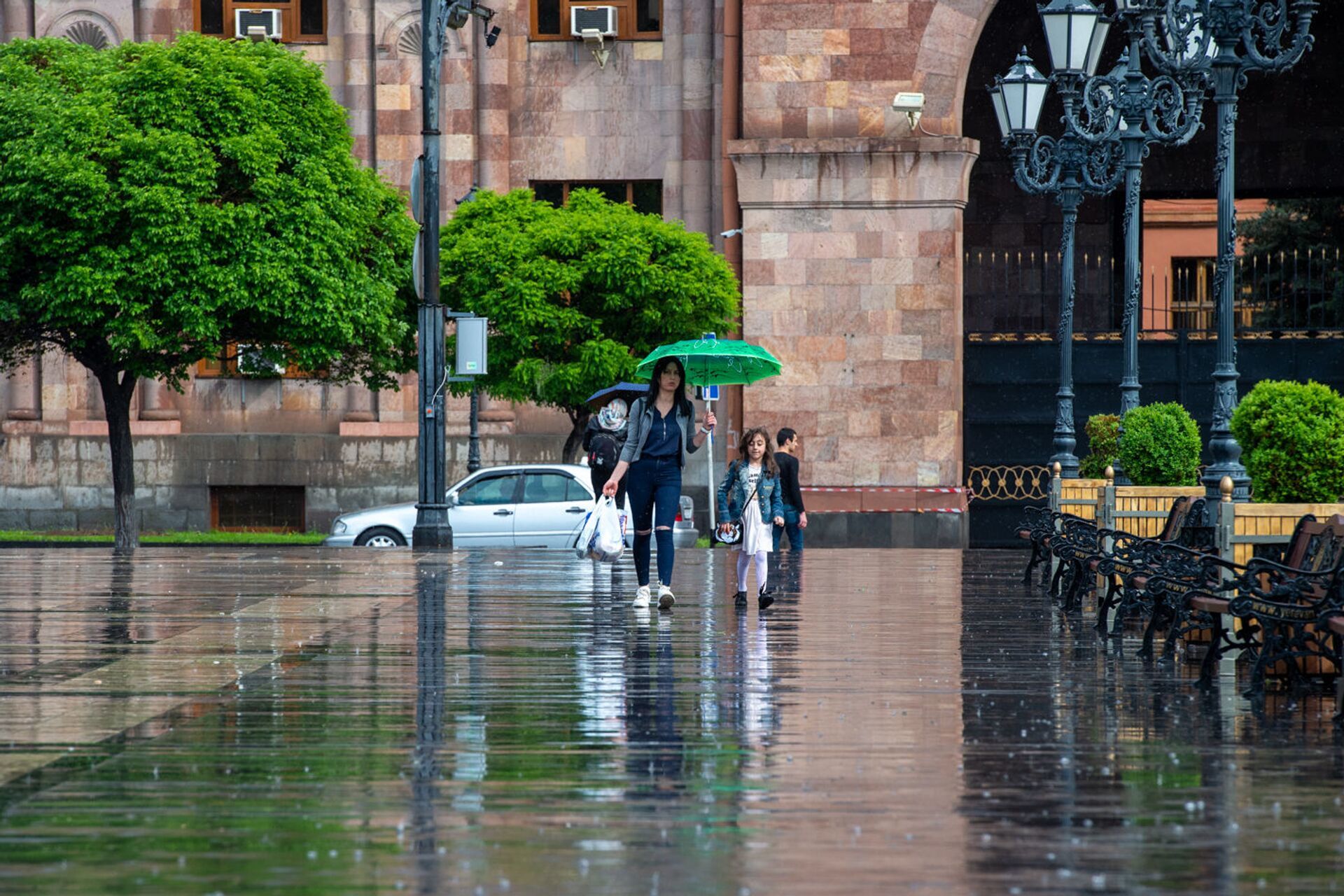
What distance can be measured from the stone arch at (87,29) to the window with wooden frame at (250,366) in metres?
5.68

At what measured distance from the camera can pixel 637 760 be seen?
757 centimetres

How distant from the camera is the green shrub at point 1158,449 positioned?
56.4 feet

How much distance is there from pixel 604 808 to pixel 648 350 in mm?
21675

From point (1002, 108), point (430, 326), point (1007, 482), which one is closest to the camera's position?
point (1002, 108)

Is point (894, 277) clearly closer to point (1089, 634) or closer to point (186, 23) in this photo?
point (186, 23)

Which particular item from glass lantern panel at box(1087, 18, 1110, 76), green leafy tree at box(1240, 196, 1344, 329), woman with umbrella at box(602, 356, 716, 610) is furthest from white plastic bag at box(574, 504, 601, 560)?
green leafy tree at box(1240, 196, 1344, 329)

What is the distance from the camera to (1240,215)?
49219mm

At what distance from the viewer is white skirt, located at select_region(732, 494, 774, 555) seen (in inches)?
569

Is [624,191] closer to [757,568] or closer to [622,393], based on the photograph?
[622,393]

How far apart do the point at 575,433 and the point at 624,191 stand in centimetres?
560

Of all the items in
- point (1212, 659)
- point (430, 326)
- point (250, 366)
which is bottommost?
point (1212, 659)

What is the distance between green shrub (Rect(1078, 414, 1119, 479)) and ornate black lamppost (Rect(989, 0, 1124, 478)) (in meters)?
0.53

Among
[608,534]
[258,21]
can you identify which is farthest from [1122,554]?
[258,21]

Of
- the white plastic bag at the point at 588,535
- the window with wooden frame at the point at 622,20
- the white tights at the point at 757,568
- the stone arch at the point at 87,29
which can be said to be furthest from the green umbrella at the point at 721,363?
the stone arch at the point at 87,29
